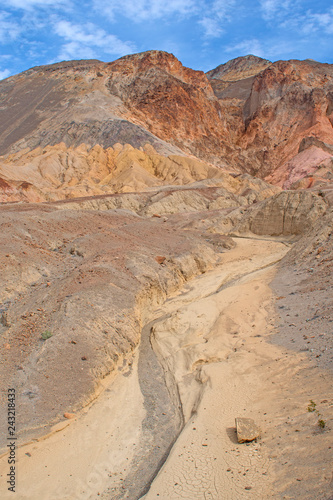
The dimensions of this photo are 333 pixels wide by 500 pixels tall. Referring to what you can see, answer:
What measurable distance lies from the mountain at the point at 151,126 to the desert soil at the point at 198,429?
32735 mm

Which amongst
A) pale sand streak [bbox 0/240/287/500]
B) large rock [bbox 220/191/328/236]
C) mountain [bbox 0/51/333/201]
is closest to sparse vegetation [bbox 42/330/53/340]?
pale sand streak [bbox 0/240/287/500]

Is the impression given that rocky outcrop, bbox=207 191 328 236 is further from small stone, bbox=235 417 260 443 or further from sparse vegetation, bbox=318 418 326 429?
sparse vegetation, bbox=318 418 326 429

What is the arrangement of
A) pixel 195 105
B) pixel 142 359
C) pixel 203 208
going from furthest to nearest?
pixel 195 105
pixel 203 208
pixel 142 359

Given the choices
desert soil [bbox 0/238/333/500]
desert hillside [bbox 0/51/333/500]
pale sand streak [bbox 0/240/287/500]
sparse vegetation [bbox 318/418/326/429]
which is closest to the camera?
desert soil [bbox 0/238/333/500]

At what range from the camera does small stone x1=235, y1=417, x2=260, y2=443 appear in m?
6.30

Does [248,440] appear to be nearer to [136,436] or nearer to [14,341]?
[136,436]

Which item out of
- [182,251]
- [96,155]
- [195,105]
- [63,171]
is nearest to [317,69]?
[195,105]

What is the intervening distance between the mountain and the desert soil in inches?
1289

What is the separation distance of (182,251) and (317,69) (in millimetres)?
75731

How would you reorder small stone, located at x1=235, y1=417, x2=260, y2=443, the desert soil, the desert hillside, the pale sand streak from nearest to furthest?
the desert soil < the pale sand streak < the desert hillside < small stone, located at x1=235, y1=417, x2=260, y2=443

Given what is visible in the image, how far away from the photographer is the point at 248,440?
6.30m

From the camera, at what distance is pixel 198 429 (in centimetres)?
716

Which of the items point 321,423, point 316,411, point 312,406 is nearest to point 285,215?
point 312,406

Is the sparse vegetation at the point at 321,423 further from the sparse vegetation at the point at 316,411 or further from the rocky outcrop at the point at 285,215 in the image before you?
the rocky outcrop at the point at 285,215
